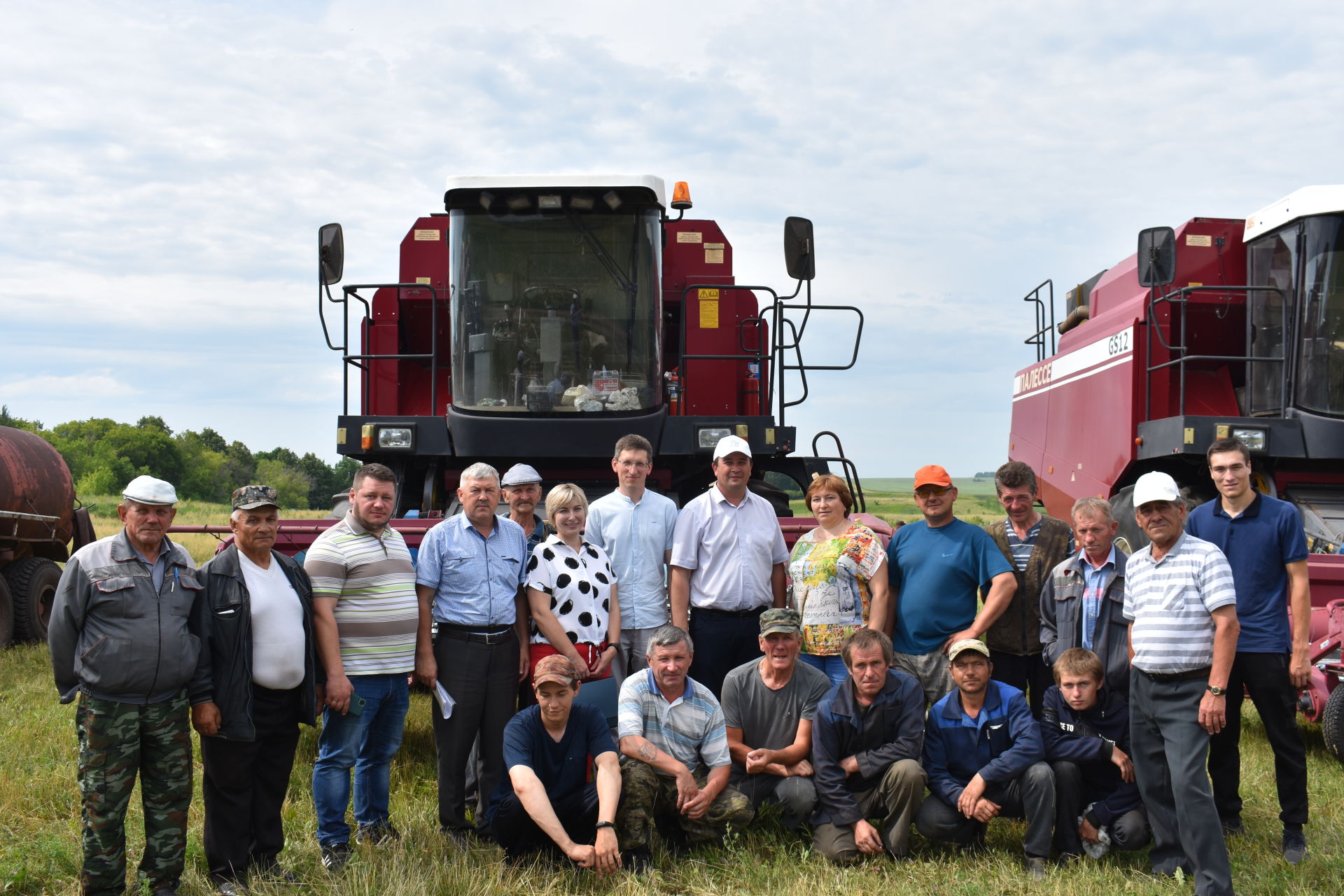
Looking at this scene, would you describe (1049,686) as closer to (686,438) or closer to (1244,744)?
(1244,744)

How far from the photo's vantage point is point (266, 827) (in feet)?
15.4

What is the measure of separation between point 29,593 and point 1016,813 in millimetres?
9735

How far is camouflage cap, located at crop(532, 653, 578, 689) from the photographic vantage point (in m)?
4.80

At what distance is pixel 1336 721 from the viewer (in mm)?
6148

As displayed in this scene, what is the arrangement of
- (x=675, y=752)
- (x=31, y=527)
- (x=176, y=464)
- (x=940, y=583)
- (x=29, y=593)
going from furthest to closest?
(x=176, y=464)
(x=31, y=527)
(x=29, y=593)
(x=940, y=583)
(x=675, y=752)

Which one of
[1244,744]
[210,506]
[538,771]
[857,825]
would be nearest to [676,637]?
[538,771]

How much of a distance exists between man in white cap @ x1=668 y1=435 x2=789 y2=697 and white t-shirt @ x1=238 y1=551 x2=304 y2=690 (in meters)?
1.88

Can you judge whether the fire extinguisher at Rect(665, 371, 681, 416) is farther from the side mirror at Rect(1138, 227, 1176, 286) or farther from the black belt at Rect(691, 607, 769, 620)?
the side mirror at Rect(1138, 227, 1176, 286)

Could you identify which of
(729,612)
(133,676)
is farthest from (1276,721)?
(133,676)

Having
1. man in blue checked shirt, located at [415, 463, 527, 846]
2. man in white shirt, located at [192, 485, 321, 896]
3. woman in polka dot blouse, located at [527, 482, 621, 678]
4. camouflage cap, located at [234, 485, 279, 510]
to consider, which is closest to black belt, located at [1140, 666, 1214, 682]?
woman in polka dot blouse, located at [527, 482, 621, 678]

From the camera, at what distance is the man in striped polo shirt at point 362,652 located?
478cm

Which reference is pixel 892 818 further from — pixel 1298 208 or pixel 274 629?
pixel 1298 208

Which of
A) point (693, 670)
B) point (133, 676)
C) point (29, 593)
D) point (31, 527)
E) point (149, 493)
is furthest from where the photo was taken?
point (31, 527)

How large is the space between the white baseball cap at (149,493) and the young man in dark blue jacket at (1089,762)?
12.6 ft
